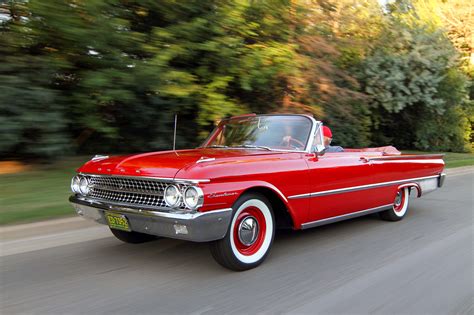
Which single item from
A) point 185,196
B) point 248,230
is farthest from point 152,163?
point 248,230

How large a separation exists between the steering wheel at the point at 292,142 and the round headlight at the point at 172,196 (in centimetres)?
188

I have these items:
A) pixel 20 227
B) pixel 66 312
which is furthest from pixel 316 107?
pixel 66 312

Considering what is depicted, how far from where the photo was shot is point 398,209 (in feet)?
23.9

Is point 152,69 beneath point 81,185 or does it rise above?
above

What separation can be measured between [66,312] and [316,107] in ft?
34.3

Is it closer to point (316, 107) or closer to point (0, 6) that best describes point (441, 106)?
point (316, 107)

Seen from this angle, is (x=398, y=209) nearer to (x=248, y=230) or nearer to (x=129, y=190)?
(x=248, y=230)

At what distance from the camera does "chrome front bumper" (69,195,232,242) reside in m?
4.02

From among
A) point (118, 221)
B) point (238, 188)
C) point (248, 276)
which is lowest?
point (248, 276)

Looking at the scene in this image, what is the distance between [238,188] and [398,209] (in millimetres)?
3908

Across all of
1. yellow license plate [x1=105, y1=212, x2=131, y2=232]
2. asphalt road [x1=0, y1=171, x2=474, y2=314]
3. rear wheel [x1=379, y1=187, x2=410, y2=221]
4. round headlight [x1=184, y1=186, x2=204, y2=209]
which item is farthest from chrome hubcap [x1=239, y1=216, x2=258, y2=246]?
rear wheel [x1=379, y1=187, x2=410, y2=221]

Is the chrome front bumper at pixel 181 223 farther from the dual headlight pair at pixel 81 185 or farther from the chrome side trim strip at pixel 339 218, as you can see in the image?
the chrome side trim strip at pixel 339 218

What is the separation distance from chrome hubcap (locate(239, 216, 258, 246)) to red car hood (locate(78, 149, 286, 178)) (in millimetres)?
693

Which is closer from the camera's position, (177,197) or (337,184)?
(177,197)
